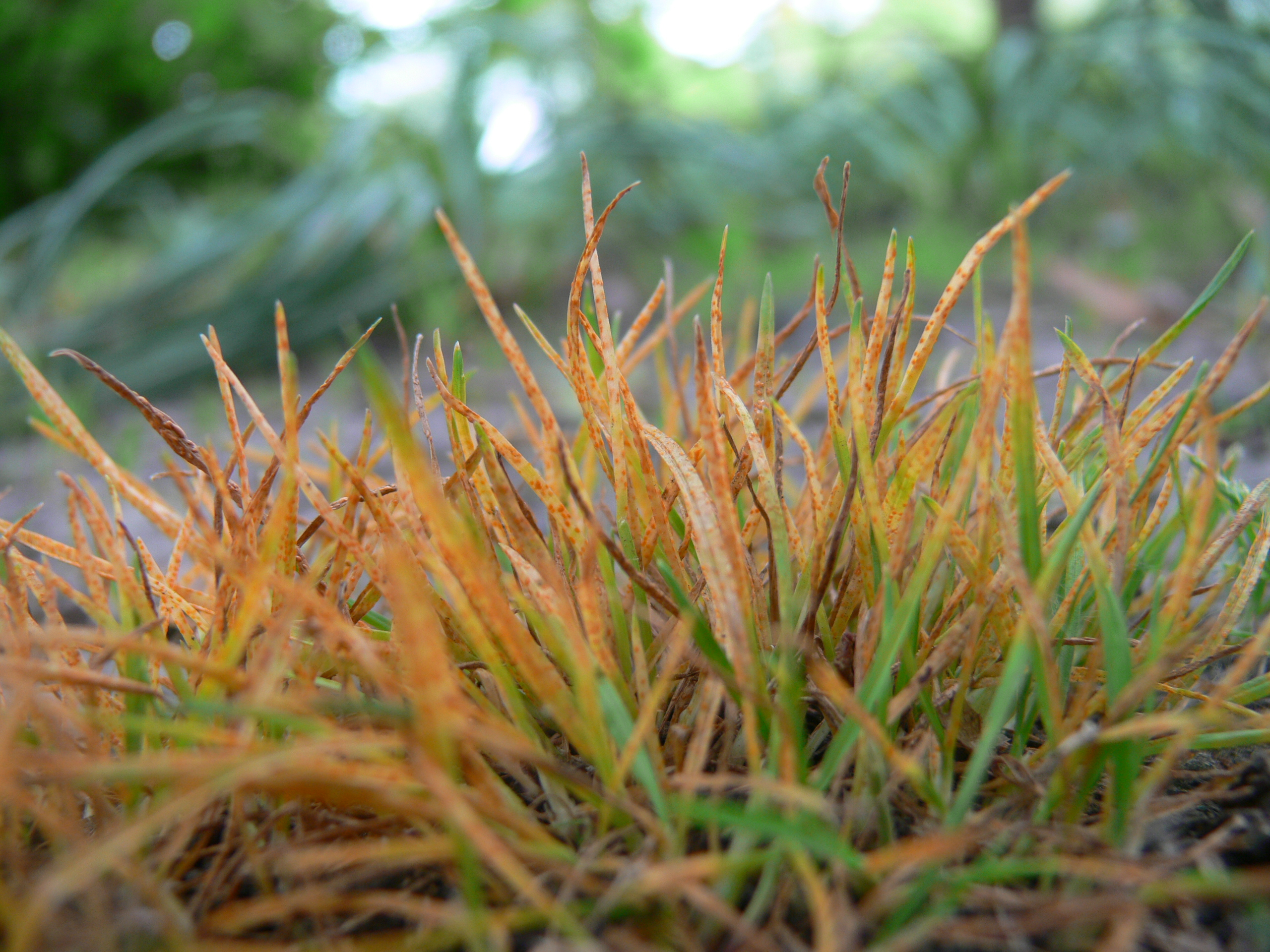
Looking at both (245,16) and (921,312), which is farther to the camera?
(245,16)

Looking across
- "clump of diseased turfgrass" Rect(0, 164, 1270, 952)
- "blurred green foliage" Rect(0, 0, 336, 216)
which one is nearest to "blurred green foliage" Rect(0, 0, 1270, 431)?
"blurred green foliage" Rect(0, 0, 336, 216)

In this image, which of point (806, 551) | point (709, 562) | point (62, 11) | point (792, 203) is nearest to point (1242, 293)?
point (792, 203)

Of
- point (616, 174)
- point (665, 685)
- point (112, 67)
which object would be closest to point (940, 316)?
point (665, 685)

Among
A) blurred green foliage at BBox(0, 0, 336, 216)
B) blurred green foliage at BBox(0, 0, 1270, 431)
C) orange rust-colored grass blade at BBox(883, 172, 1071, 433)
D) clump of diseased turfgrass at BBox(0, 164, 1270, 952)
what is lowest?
clump of diseased turfgrass at BBox(0, 164, 1270, 952)

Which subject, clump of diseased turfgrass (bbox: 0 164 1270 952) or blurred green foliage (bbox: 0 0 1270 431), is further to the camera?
blurred green foliage (bbox: 0 0 1270 431)

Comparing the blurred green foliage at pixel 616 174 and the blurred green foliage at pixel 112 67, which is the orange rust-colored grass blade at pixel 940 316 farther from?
the blurred green foliage at pixel 112 67

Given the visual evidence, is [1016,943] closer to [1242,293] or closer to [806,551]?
[806,551]

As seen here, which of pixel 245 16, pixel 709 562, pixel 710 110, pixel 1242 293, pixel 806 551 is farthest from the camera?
pixel 710 110

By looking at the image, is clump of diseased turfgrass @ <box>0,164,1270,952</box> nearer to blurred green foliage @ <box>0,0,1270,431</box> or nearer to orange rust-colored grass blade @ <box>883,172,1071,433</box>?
orange rust-colored grass blade @ <box>883,172,1071,433</box>
